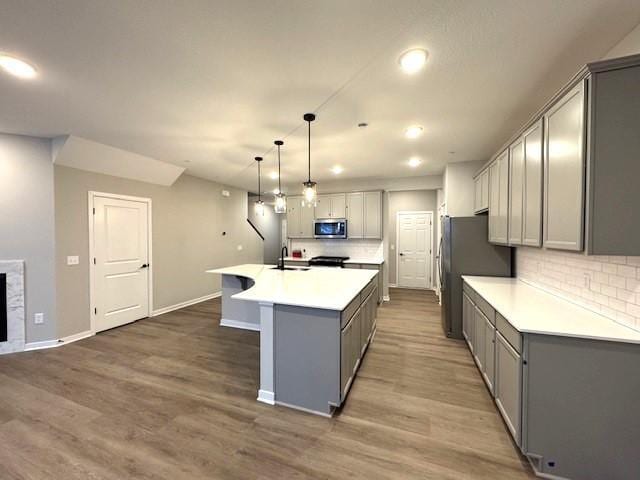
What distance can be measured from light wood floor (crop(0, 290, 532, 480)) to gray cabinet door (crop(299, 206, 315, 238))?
3404mm

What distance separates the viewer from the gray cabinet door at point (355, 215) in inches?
229

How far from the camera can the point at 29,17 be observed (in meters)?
1.49

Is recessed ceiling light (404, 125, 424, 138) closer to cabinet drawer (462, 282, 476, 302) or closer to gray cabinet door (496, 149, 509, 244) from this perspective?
gray cabinet door (496, 149, 509, 244)

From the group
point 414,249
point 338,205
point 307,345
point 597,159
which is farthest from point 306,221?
point 597,159

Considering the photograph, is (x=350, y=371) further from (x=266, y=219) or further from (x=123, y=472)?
(x=266, y=219)

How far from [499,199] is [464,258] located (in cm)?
97

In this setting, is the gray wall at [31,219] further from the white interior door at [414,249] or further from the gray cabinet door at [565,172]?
the white interior door at [414,249]

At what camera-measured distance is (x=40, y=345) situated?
11.4ft

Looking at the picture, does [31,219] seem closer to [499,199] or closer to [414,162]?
[414,162]

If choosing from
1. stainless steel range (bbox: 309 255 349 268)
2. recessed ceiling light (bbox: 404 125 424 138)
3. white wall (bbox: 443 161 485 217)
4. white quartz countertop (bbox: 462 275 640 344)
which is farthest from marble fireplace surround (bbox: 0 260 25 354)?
white wall (bbox: 443 161 485 217)

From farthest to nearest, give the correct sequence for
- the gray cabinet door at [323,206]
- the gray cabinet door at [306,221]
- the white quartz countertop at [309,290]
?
the gray cabinet door at [306,221] → the gray cabinet door at [323,206] → the white quartz countertop at [309,290]

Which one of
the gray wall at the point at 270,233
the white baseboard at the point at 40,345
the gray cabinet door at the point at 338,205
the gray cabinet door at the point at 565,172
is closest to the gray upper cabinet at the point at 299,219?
the gray cabinet door at the point at 338,205

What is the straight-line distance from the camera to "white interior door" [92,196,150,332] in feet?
13.2

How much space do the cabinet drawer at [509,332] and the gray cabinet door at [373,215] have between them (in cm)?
362
